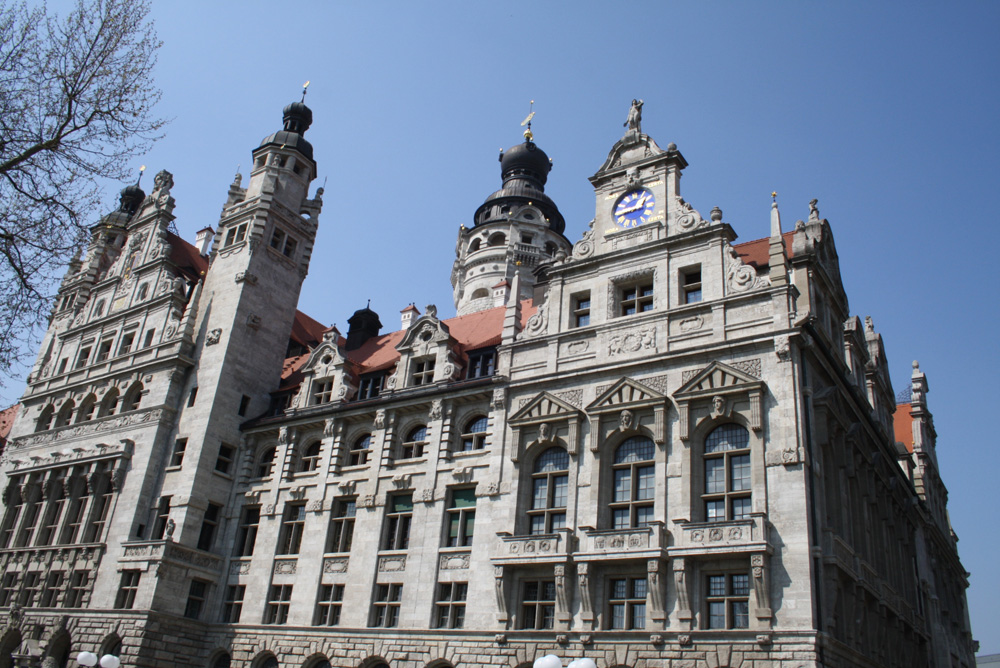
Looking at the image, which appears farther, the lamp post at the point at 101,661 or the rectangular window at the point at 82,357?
the rectangular window at the point at 82,357

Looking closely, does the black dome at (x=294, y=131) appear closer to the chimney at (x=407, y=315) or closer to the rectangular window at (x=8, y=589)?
the chimney at (x=407, y=315)

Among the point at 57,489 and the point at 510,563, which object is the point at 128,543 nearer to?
the point at 57,489

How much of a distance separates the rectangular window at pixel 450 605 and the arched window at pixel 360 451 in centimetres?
766

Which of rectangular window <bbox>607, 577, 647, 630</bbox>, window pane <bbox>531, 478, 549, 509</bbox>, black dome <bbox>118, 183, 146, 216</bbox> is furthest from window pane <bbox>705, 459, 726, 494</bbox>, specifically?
black dome <bbox>118, 183, 146, 216</bbox>

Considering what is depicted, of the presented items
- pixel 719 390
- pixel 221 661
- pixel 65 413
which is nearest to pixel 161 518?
pixel 221 661

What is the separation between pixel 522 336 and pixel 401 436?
7.05m

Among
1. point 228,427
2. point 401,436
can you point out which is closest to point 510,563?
point 401,436

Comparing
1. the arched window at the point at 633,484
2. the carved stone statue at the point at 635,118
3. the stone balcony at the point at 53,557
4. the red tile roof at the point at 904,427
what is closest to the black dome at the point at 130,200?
the stone balcony at the point at 53,557

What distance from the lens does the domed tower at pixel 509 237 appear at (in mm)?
68938

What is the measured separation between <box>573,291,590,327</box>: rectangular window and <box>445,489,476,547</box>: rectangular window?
781cm

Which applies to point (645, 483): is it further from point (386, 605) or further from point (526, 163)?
point (526, 163)

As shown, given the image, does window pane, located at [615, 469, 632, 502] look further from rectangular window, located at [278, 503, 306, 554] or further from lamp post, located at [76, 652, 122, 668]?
lamp post, located at [76, 652, 122, 668]

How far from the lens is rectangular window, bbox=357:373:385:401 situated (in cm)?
3856

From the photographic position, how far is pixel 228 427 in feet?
132
